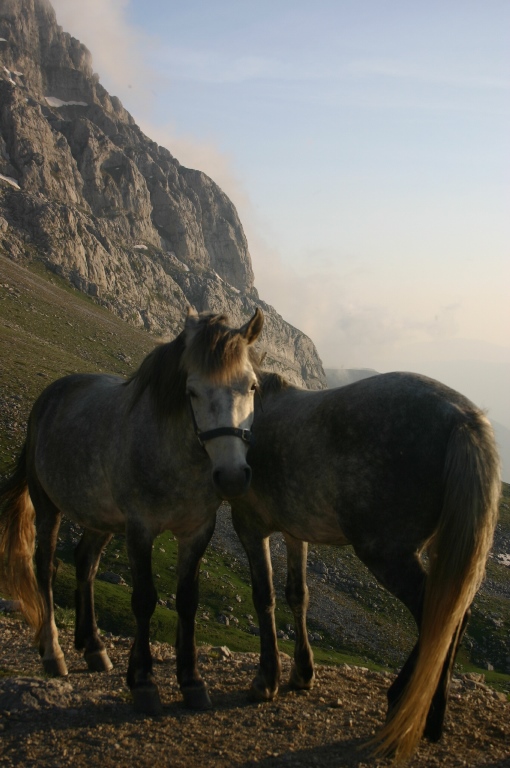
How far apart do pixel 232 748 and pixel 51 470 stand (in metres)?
5.04

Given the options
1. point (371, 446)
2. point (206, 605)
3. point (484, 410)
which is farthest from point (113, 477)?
point (206, 605)

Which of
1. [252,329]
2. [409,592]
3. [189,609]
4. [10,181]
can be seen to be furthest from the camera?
[10,181]

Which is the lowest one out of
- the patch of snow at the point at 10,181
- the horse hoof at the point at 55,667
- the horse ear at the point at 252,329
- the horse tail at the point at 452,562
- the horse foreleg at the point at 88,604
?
the horse hoof at the point at 55,667

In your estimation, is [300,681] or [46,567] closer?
[300,681]

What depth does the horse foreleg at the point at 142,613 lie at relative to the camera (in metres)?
7.69

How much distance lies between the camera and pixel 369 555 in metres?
6.80

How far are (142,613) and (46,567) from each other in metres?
3.32

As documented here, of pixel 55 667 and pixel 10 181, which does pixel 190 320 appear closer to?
pixel 55 667

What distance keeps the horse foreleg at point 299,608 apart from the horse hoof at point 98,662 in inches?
120

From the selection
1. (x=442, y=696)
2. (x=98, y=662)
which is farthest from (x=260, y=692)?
(x=98, y=662)

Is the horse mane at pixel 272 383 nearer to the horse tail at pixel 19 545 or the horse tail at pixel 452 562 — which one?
the horse tail at pixel 452 562

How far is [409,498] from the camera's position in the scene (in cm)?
665

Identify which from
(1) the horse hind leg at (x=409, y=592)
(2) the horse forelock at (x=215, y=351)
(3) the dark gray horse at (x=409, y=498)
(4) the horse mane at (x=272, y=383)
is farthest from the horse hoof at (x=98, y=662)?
(2) the horse forelock at (x=215, y=351)

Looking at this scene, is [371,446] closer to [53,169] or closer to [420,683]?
[420,683]
